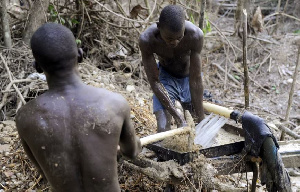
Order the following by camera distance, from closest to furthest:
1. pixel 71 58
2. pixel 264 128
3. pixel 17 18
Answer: pixel 71 58 → pixel 264 128 → pixel 17 18

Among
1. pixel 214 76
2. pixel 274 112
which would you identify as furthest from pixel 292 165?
pixel 214 76

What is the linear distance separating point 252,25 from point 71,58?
263 inches

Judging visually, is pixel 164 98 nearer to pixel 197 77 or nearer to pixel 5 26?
pixel 197 77

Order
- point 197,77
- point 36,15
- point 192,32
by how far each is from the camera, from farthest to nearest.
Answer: point 36,15, point 197,77, point 192,32

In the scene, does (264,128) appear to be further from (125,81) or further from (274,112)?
(274,112)

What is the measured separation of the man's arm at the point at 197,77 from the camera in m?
3.33

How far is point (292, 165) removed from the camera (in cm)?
415

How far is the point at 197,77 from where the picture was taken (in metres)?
3.52

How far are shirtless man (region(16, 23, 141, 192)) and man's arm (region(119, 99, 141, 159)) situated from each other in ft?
0.13

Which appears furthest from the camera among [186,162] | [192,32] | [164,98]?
[164,98]

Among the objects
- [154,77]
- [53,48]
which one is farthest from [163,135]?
[53,48]

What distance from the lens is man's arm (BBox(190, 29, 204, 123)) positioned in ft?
10.9

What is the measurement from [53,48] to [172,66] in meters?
2.11

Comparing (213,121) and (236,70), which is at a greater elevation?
(213,121)
